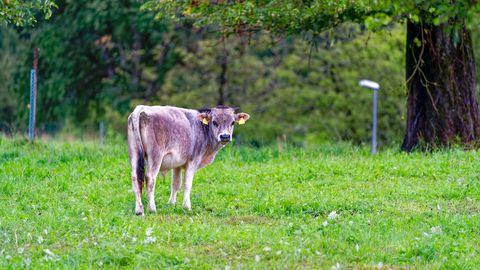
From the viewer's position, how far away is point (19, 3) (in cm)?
1397

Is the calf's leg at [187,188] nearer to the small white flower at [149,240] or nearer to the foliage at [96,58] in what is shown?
the small white flower at [149,240]

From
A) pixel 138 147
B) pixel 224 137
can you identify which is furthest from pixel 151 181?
pixel 224 137

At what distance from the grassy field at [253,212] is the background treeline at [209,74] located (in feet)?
75.3

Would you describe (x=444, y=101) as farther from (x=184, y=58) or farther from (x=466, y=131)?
(x=184, y=58)

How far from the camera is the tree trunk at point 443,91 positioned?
19.9m

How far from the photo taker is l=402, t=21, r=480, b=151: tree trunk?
65.2 feet

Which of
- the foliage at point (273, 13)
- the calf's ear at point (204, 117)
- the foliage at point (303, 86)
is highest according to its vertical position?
the foliage at point (273, 13)

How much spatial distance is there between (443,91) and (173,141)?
839cm

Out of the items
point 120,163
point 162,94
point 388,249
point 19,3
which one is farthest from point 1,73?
point 388,249

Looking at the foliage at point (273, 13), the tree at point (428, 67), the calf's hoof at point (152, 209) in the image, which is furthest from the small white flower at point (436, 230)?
the tree at point (428, 67)

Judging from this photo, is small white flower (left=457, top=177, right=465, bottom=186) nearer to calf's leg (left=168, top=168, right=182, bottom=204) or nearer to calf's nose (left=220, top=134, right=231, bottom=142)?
calf's nose (left=220, top=134, right=231, bottom=142)

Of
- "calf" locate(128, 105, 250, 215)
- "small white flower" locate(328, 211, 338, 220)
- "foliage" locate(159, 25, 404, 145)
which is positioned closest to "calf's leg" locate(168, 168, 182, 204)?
"calf" locate(128, 105, 250, 215)

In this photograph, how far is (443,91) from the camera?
787 inches

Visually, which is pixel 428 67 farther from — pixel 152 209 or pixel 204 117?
pixel 152 209
